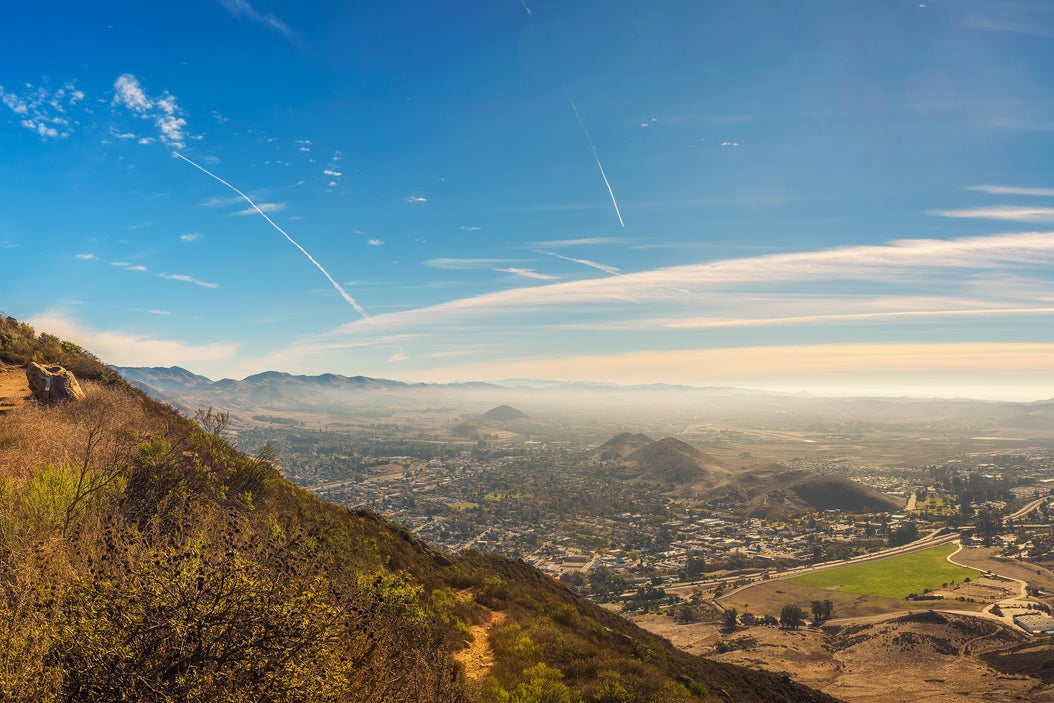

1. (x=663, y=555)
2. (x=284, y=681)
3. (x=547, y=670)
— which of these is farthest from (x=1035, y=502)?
(x=284, y=681)

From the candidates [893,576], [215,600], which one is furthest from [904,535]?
[215,600]

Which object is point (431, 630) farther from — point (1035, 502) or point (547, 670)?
point (1035, 502)

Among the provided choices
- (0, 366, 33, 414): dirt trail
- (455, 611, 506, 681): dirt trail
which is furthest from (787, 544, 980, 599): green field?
(0, 366, 33, 414): dirt trail

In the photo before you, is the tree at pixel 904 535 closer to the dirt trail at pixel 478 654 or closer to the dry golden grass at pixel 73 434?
the dirt trail at pixel 478 654

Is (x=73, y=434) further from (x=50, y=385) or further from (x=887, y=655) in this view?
(x=887, y=655)

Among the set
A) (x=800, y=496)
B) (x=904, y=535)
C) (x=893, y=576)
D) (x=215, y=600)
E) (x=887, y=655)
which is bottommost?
(x=904, y=535)

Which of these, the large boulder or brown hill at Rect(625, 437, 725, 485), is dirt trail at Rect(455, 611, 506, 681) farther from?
brown hill at Rect(625, 437, 725, 485)
